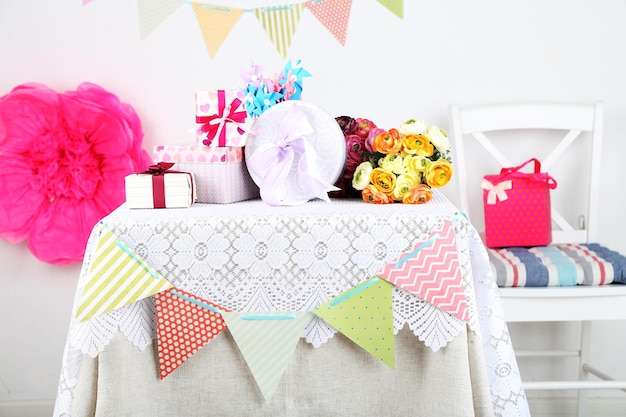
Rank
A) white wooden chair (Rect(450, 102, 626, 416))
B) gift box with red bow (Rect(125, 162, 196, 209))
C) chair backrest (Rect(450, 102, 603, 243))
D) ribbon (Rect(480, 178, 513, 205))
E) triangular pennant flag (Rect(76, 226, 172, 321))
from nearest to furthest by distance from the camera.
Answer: triangular pennant flag (Rect(76, 226, 172, 321)) → gift box with red bow (Rect(125, 162, 196, 209)) → white wooden chair (Rect(450, 102, 626, 416)) → ribbon (Rect(480, 178, 513, 205)) → chair backrest (Rect(450, 102, 603, 243))

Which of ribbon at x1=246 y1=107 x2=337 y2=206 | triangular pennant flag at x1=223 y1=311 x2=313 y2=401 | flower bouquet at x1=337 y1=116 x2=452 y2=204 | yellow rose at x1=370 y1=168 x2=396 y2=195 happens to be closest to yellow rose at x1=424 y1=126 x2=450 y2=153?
flower bouquet at x1=337 y1=116 x2=452 y2=204

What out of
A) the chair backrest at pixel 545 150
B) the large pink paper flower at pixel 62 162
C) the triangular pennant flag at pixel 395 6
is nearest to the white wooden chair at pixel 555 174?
the chair backrest at pixel 545 150

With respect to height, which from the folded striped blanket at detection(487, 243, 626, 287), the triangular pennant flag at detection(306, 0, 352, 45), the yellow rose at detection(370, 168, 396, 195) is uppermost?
the triangular pennant flag at detection(306, 0, 352, 45)

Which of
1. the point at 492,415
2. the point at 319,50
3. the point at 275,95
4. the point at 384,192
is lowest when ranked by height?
the point at 492,415

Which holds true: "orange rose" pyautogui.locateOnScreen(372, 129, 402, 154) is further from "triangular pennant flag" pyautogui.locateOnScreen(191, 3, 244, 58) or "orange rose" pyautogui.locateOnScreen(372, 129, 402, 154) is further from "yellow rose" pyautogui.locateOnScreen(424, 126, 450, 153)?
"triangular pennant flag" pyautogui.locateOnScreen(191, 3, 244, 58)

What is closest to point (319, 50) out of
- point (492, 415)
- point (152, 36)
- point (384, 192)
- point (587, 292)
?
point (152, 36)

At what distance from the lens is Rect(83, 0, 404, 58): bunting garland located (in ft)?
6.74

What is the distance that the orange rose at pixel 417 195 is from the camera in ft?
4.25

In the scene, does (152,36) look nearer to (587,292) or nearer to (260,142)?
(260,142)

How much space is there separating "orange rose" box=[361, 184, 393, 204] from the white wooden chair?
0.62 meters

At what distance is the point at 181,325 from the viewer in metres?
1.15

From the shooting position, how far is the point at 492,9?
6.73 ft

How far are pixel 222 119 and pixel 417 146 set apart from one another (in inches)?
16.2

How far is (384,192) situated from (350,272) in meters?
0.22
